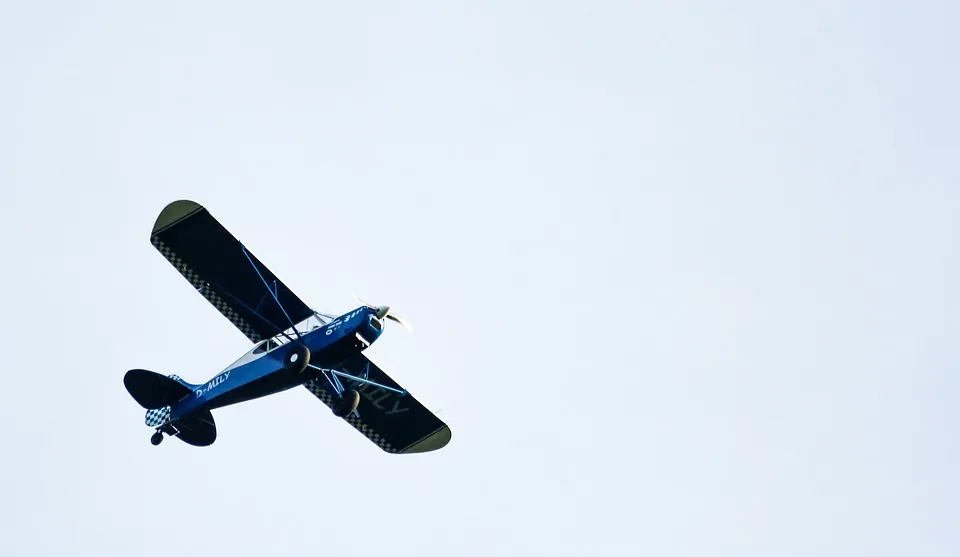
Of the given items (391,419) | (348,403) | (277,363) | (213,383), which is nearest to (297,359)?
(277,363)

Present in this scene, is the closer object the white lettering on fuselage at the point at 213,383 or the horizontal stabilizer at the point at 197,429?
the white lettering on fuselage at the point at 213,383

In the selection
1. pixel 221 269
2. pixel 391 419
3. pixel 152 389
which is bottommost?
pixel 152 389

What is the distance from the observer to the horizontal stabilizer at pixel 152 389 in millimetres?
29719

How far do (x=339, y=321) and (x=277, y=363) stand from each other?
1.68 meters

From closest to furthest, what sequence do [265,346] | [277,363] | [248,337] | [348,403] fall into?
[348,403]
[277,363]
[265,346]
[248,337]

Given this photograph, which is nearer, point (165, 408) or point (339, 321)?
point (339, 321)

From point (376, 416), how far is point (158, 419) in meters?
5.09

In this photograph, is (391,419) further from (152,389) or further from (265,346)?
(152,389)

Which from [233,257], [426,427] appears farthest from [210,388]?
[426,427]

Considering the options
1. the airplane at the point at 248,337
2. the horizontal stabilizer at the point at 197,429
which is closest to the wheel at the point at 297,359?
the airplane at the point at 248,337

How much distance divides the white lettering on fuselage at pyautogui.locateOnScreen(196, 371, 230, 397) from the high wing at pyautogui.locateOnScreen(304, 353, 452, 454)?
2.28 meters

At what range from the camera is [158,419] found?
2997 centimetres

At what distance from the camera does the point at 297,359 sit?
28.0 m

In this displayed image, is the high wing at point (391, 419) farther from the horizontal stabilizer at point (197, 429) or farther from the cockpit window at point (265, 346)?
the horizontal stabilizer at point (197, 429)
